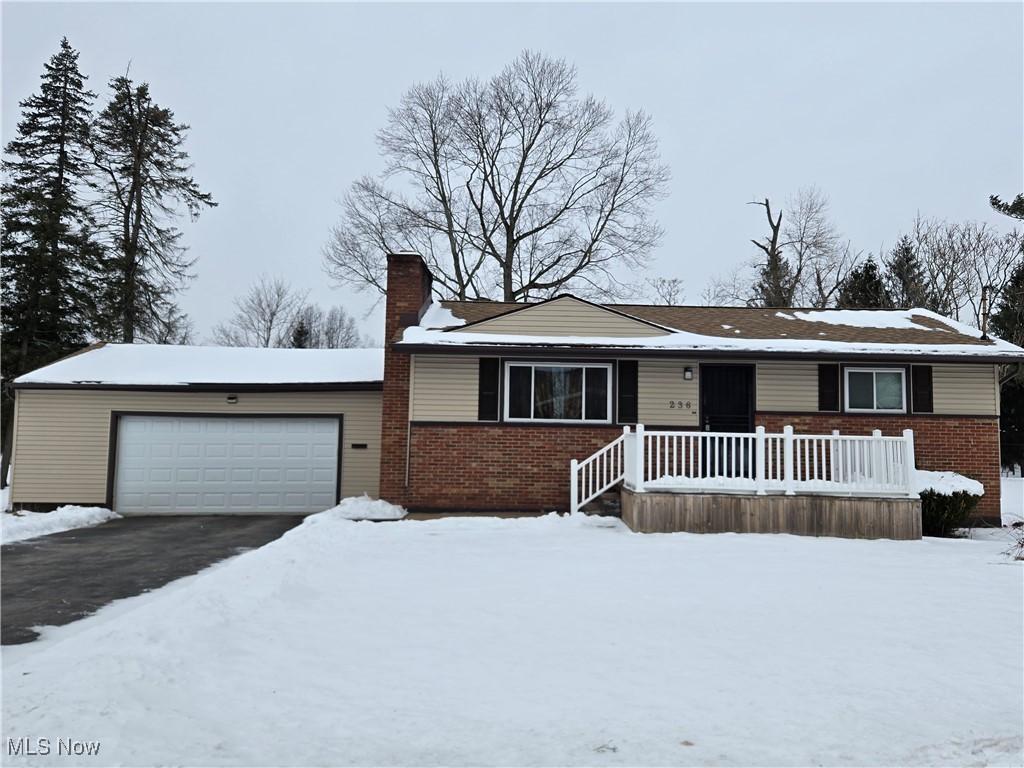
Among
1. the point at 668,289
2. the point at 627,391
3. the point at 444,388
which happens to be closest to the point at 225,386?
the point at 444,388

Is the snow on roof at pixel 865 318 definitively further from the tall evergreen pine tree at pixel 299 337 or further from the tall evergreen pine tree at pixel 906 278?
the tall evergreen pine tree at pixel 299 337

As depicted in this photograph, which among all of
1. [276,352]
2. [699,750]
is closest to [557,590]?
[699,750]

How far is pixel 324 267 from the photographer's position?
99.0 feet

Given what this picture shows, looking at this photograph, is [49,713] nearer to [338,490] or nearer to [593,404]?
[593,404]

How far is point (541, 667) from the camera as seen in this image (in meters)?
4.38

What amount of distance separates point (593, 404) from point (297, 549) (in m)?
6.17

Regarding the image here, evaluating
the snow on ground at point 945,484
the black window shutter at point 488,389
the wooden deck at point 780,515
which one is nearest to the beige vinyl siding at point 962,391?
the snow on ground at point 945,484

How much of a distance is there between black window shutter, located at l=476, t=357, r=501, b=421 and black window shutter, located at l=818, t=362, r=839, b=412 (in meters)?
5.93

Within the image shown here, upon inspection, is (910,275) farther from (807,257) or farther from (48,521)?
(48,521)

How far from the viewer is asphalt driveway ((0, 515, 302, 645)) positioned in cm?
582

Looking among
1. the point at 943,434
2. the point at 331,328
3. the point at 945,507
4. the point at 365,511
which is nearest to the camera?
the point at 945,507

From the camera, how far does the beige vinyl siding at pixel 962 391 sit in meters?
12.0

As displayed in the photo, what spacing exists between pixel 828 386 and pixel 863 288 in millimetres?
19688

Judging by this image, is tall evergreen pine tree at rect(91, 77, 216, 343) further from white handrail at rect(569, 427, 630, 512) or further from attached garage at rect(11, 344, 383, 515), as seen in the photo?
white handrail at rect(569, 427, 630, 512)
